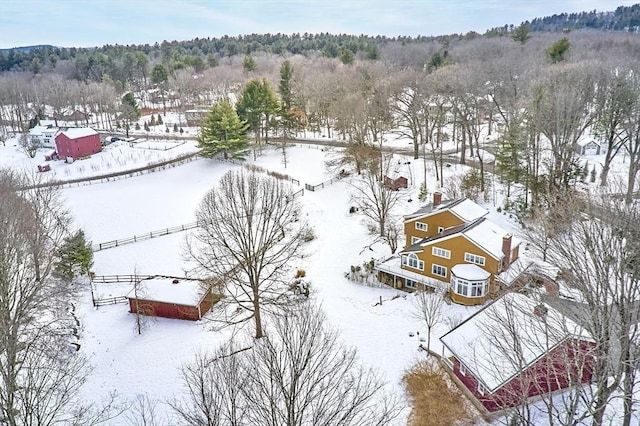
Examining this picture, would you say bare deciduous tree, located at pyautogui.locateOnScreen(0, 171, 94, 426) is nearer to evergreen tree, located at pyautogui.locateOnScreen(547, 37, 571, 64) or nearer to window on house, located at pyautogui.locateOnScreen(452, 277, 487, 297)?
window on house, located at pyautogui.locateOnScreen(452, 277, 487, 297)

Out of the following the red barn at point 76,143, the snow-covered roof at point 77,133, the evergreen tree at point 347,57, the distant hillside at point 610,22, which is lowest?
the red barn at point 76,143

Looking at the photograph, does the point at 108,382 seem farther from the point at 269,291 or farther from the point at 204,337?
the point at 269,291

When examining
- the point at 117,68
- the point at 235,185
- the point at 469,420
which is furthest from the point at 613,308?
the point at 117,68

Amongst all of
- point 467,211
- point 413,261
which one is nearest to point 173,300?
point 413,261

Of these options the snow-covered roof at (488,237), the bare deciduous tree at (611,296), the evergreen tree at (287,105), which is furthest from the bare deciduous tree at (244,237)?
the evergreen tree at (287,105)

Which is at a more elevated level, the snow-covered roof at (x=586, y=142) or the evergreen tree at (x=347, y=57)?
the evergreen tree at (x=347, y=57)

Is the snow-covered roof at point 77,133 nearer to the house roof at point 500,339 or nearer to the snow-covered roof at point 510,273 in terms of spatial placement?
the snow-covered roof at point 510,273

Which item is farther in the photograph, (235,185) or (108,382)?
(235,185)

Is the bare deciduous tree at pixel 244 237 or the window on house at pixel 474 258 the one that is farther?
the window on house at pixel 474 258

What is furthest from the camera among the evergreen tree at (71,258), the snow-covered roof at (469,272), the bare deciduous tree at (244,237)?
the evergreen tree at (71,258)
